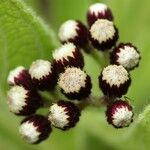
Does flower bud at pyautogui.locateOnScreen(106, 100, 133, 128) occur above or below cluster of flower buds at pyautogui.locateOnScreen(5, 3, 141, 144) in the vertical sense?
below

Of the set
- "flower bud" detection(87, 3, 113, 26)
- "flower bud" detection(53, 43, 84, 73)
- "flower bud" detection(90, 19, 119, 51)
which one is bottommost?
"flower bud" detection(53, 43, 84, 73)

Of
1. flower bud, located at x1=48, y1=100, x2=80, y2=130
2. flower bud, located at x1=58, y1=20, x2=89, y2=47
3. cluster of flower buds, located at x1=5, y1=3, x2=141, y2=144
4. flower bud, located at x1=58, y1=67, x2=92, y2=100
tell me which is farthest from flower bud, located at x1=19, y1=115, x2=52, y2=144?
flower bud, located at x1=58, y1=20, x2=89, y2=47

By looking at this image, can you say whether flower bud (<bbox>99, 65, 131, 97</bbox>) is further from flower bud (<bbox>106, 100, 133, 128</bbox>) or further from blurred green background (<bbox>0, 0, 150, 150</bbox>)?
blurred green background (<bbox>0, 0, 150, 150</bbox>)

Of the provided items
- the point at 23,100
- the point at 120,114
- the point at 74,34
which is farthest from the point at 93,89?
the point at 120,114

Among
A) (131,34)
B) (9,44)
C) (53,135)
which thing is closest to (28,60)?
(9,44)

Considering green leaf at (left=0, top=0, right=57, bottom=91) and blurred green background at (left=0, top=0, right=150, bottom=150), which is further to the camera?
blurred green background at (left=0, top=0, right=150, bottom=150)

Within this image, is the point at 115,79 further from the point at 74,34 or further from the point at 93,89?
the point at 93,89

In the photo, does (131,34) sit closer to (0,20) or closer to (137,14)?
(137,14)
